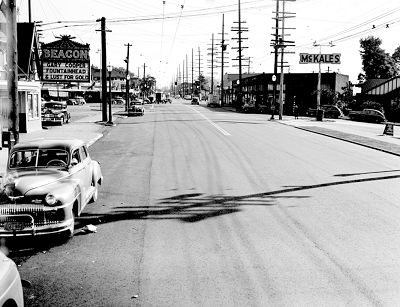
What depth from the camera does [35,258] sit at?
25.5 feet

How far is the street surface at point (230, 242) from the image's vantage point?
6.38 meters

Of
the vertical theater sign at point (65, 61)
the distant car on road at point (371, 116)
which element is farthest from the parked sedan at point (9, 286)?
the distant car on road at point (371, 116)

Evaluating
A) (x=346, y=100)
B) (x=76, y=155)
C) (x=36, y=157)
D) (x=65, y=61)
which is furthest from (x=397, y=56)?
(x=36, y=157)

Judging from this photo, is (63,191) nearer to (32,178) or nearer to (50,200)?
(50,200)

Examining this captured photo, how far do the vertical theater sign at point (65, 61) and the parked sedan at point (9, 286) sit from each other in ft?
62.8

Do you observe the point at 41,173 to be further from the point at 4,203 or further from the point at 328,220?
the point at 328,220

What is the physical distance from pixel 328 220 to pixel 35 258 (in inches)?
234

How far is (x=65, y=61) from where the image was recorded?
23125 millimetres

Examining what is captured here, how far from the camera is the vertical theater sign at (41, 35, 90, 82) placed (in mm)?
22859

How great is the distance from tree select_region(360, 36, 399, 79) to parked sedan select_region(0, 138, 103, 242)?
8471 centimetres

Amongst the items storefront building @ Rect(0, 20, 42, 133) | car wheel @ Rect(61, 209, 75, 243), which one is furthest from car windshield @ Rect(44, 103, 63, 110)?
car wheel @ Rect(61, 209, 75, 243)

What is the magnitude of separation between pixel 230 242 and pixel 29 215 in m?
3.53

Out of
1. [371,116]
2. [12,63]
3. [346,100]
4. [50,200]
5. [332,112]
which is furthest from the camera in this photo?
[346,100]

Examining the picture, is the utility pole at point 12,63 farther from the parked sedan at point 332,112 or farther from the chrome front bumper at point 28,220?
the parked sedan at point 332,112
